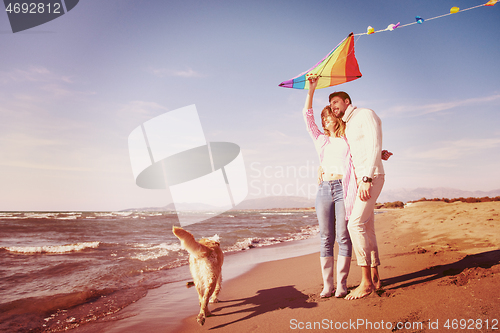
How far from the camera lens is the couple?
248 cm

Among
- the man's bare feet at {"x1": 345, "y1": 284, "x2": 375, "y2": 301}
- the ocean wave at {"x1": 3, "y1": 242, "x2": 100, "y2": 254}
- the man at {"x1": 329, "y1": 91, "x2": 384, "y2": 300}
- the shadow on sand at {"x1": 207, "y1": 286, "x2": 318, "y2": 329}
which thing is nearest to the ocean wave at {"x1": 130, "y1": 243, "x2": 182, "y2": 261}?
the ocean wave at {"x1": 3, "y1": 242, "x2": 100, "y2": 254}

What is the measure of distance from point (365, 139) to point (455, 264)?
94.7 inches

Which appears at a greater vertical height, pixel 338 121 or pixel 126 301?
pixel 338 121

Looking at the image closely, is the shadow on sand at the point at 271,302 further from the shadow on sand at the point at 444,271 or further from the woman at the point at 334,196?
the shadow on sand at the point at 444,271

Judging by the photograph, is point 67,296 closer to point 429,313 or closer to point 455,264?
point 429,313

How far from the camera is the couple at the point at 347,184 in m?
2.48

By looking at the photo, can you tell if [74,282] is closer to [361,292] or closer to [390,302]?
[361,292]

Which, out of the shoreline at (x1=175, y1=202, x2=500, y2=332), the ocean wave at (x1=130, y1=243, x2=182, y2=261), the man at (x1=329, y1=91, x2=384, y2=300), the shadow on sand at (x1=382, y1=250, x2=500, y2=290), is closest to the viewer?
the shoreline at (x1=175, y1=202, x2=500, y2=332)

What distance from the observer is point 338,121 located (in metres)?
2.89

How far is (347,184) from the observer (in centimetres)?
267

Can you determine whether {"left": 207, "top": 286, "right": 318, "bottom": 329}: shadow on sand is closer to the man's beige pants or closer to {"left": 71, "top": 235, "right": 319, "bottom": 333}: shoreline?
{"left": 71, "top": 235, "right": 319, "bottom": 333}: shoreline

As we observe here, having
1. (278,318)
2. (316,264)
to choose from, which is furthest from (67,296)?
(316,264)

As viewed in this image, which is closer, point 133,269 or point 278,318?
point 278,318

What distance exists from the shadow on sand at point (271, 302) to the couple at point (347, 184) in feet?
1.07
